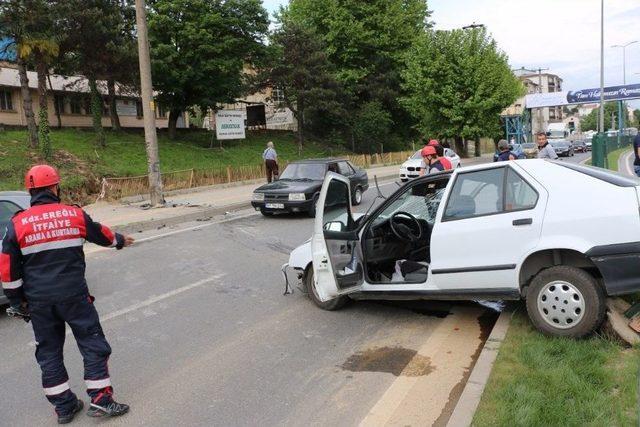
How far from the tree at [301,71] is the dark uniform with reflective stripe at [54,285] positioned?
32219mm

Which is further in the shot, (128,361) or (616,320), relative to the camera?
(128,361)

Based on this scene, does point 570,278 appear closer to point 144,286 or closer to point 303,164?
point 144,286

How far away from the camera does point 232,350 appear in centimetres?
517

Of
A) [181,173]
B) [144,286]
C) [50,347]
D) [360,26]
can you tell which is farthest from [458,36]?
[50,347]

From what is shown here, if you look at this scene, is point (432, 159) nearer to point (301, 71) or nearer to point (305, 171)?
point (305, 171)

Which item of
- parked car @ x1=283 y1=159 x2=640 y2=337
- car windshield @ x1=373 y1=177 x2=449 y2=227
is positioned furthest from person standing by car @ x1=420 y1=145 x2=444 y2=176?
parked car @ x1=283 y1=159 x2=640 y2=337

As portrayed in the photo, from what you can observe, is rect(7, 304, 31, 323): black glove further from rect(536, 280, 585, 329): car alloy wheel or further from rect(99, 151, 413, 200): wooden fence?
rect(99, 151, 413, 200): wooden fence

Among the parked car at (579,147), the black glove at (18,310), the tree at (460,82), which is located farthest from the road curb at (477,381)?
the parked car at (579,147)

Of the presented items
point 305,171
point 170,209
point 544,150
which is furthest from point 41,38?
point 544,150

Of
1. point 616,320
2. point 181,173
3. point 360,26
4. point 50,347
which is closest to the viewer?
point 50,347

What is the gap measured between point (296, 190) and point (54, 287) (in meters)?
9.89

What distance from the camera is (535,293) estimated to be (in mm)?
4719

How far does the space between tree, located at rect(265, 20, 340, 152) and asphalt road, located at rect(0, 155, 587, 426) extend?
28777 mm

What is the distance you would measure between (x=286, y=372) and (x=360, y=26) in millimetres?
41868
